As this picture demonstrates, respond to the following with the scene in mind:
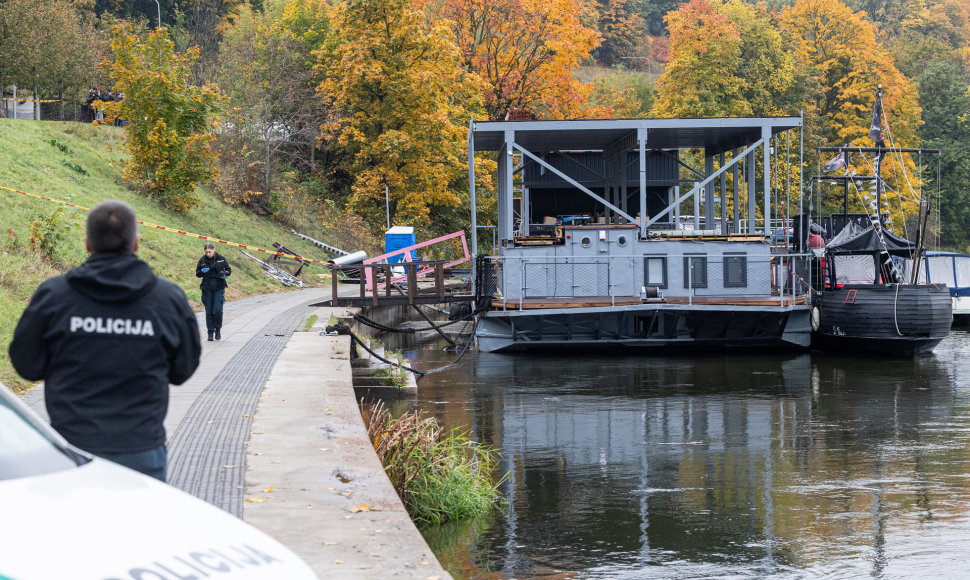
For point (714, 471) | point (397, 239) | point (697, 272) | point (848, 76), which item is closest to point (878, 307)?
point (697, 272)

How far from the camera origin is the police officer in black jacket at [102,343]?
4.50 m

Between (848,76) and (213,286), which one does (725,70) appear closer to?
(848,76)

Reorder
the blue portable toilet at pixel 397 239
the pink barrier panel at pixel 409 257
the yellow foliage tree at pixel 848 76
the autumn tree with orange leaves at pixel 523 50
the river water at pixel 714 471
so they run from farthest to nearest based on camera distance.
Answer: the yellow foliage tree at pixel 848 76 → the autumn tree with orange leaves at pixel 523 50 → the blue portable toilet at pixel 397 239 → the pink barrier panel at pixel 409 257 → the river water at pixel 714 471

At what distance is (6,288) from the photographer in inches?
730

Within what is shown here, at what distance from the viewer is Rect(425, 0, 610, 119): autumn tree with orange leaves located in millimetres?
49219

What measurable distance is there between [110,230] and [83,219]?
2414 centimetres

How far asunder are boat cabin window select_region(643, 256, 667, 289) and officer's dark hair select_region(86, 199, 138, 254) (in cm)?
2165

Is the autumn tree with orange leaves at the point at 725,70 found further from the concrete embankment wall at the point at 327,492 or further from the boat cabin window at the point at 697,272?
the concrete embankment wall at the point at 327,492

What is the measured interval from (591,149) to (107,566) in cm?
2992

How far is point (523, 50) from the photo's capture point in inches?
1984

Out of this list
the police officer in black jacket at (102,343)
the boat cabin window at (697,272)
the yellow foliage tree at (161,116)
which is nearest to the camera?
the police officer in black jacket at (102,343)

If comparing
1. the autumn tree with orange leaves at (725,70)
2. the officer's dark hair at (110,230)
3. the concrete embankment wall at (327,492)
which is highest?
the autumn tree with orange leaves at (725,70)

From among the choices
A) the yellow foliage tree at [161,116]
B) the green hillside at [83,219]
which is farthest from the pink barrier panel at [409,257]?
the yellow foliage tree at [161,116]

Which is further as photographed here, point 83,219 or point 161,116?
point 161,116
